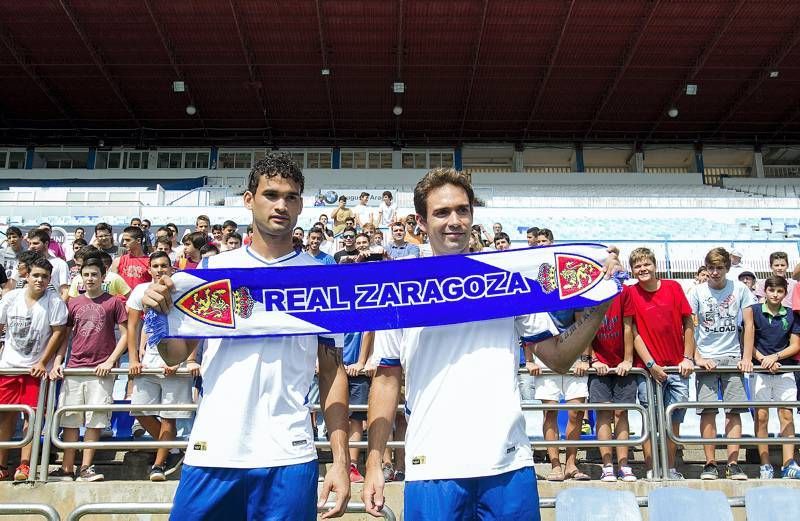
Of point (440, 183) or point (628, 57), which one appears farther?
point (628, 57)

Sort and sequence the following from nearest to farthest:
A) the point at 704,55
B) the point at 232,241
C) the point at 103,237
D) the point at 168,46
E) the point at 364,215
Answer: the point at 232,241
the point at 103,237
the point at 364,215
the point at 168,46
the point at 704,55

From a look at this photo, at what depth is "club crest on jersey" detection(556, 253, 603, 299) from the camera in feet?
8.57

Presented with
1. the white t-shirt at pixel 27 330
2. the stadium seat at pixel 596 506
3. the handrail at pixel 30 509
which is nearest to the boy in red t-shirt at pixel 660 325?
the stadium seat at pixel 596 506

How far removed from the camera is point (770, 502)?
3777 mm

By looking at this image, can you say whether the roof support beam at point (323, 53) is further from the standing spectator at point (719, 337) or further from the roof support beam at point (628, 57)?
the standing spectator at point (719, 337)

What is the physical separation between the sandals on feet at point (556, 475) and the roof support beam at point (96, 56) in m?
23.8

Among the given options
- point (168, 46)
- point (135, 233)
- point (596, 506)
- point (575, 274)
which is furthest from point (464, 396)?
point (168, 46)

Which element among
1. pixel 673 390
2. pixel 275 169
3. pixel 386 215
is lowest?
pixel 673 390

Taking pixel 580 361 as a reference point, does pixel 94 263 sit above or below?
above

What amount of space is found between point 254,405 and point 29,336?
3.94m

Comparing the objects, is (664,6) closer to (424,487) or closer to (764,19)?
(764,19)

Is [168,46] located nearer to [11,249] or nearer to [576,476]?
[11,249]

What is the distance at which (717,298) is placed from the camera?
5.70 metres

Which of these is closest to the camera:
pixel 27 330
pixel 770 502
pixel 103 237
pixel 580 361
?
pixel 770 502
